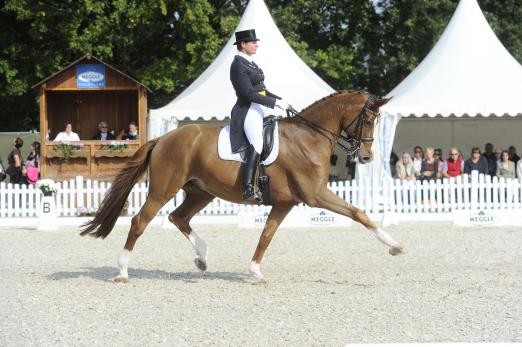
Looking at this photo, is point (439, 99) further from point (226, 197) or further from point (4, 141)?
point (4, 141)

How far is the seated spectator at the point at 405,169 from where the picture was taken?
19.7m

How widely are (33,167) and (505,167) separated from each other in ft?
37.2

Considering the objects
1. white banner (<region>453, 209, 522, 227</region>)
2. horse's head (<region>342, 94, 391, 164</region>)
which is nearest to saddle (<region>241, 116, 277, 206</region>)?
horse's head (<region>342, 94, 391, 164</region>)

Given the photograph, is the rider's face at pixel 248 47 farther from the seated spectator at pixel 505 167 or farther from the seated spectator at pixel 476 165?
the seated spectator at pixel 505 167

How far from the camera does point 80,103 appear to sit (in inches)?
932

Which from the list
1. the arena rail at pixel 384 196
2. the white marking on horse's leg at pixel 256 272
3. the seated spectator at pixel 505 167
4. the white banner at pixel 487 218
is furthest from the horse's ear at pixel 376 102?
the seated spectator at pixel 505 167

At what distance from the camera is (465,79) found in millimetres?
19547

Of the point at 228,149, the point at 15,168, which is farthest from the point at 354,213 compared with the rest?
the point at 15,168

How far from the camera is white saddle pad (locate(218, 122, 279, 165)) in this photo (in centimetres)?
946

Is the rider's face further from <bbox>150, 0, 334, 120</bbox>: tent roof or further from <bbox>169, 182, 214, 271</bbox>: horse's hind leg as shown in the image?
<bbox>150, 0, 334, 120</bbox>: tent roof

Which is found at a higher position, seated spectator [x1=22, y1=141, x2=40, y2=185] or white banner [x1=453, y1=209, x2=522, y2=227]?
seated spectator [x1=22, y1=141, x2=40, y2=185]

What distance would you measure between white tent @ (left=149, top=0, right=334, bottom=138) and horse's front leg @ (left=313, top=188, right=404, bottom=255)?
999cm

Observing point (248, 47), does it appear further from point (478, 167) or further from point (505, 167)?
point (505, 167)

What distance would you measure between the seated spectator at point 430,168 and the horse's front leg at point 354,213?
10683 millimetres
